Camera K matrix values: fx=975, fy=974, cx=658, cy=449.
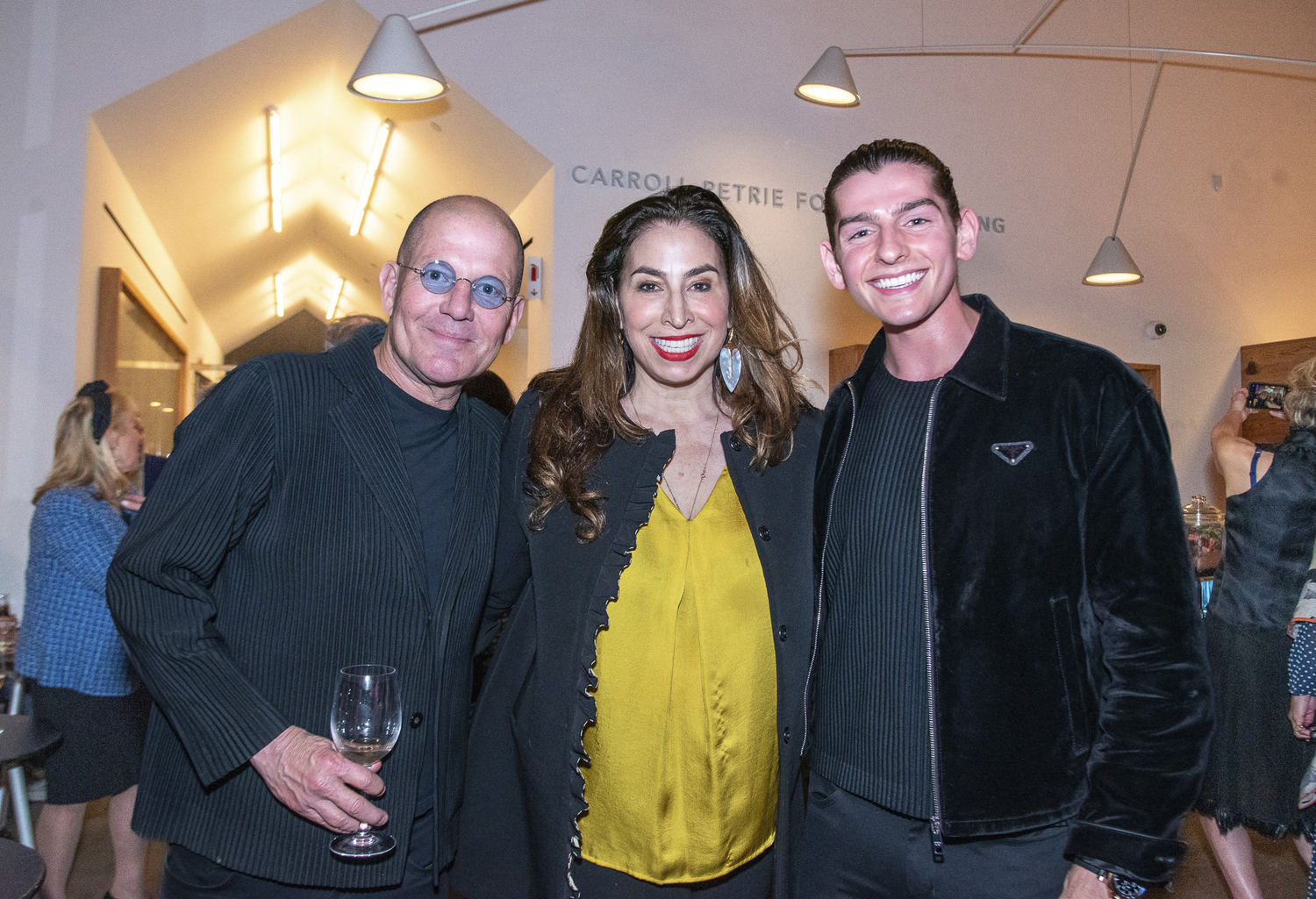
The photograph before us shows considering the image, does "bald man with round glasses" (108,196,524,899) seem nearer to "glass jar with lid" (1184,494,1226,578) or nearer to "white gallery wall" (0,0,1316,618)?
"white gallery wall" (0,0,1316,618)

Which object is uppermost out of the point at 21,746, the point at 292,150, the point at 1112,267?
the point at 292,150

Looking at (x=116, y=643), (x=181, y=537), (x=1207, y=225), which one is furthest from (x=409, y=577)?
(x=1207, y=225)

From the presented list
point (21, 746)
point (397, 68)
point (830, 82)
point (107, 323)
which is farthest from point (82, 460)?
point (830, 82)

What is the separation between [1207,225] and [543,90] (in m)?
5.90

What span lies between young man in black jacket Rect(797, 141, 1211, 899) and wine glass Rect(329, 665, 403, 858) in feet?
2.79

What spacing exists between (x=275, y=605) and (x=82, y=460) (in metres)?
2.71

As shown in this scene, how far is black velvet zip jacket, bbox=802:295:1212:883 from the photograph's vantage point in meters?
1.60

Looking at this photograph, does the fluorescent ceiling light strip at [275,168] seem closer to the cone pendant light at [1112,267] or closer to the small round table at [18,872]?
the cone pendant light at [1112,267]

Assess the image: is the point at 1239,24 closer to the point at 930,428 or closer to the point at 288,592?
the point at 930,428

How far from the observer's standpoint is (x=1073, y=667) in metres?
1.71

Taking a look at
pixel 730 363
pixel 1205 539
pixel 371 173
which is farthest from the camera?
pixel 371 173

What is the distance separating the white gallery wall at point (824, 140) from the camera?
522cm

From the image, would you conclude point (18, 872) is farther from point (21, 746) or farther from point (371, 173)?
point (371, 173)

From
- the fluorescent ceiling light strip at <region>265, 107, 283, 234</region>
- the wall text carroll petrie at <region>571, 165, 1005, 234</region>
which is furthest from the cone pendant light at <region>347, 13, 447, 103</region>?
the fluorescent ceiling light strip at <region>265, 107, 283, 234</region>
